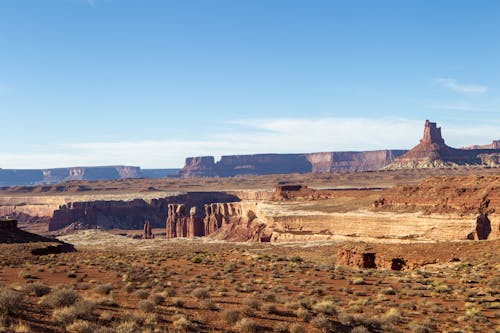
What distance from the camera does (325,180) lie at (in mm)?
186875

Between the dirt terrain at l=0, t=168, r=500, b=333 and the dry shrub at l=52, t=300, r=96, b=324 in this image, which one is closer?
the dry shrub at l=52, t=300, r=96, b=324

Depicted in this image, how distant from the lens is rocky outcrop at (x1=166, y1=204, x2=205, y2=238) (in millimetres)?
107588

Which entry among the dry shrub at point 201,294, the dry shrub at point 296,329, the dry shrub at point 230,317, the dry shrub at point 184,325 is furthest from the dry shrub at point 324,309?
the dry shrub at point 184,325

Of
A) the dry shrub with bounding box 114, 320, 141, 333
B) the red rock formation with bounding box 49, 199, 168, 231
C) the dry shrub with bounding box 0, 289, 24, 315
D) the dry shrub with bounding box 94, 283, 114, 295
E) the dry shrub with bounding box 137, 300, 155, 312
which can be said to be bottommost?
the red rock formation with bounding box 49, 199, 168, 231

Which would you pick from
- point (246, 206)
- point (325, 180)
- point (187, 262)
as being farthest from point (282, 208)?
point (325, 180)

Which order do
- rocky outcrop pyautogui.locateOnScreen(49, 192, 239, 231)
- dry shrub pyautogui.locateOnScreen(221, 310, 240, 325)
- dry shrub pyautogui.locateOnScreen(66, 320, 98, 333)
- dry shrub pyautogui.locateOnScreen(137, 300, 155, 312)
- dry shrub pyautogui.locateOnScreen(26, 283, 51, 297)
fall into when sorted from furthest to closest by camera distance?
rocky outcrop pyautogui.locateOnScreen(49, 192, 239, 231) → dry shrub pyautogui.locateOnScreen(26, 283, 51, 297) → dry shrub pyautogui.locateOnScreen(137, 300, 155, 312) → dry shrub pyautogui.locateOnScreen(221, 310, 240, 325) → dry shrub pyautogui.locateOnScreen(66, 320, 98, 333)

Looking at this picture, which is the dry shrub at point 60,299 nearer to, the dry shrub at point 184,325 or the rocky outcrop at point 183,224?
the dry shrub at point 184,325

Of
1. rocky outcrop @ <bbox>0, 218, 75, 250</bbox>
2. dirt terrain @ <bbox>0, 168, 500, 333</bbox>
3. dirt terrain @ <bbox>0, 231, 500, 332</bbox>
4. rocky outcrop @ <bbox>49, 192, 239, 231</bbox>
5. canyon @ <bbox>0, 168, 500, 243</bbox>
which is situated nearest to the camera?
dirt terrain @ <bbox>0, 231, 500, 332</bbox>

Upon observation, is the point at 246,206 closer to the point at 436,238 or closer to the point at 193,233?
the point at 193,233

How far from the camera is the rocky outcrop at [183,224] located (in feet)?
353

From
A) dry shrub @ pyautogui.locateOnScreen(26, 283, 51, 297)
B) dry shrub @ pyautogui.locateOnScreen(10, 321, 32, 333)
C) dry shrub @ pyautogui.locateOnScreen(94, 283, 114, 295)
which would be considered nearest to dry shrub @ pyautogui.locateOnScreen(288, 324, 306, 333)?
dry shrub @ pyautogui.locateOnScreen(10, 321, 32, 333)

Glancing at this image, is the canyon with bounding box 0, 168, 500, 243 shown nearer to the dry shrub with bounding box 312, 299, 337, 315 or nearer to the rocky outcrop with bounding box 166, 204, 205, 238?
the rocky outcrop with bounding box 166, 204, 205, 238

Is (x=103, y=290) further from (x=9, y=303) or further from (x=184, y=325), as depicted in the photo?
(x=184, y=325)

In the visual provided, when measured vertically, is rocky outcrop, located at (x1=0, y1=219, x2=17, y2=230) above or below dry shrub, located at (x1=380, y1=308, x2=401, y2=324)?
above
